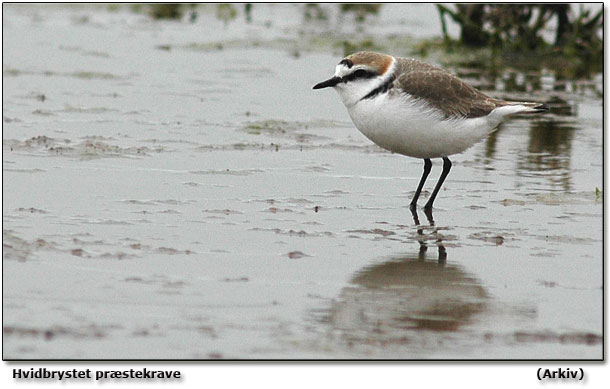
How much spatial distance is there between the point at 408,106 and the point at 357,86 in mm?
403

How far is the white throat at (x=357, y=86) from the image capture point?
7672 mm

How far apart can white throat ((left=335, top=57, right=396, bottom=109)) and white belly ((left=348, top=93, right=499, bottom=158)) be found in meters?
0.05

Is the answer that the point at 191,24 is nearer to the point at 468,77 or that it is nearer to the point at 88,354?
the point at 468,77

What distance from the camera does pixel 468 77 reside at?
45.1 feet

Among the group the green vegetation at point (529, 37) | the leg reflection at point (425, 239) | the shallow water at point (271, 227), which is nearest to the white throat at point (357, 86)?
the shallow water at point (271, 227)

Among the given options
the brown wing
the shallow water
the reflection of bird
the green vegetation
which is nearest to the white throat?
the brown wing

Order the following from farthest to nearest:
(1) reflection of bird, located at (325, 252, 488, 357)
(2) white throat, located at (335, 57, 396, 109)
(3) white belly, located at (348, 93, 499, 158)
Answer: (2) white throat, located at (335, 57, 396, 109)
(3) white belly, located at (348, 93, 499, 158)
(1) reflection of bird, located at (325, 252, 488, 357)

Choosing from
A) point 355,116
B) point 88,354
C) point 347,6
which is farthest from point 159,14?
point 88,354

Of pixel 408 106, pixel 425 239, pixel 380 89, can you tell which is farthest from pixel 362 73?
pixel 425 239

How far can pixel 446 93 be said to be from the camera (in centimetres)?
792

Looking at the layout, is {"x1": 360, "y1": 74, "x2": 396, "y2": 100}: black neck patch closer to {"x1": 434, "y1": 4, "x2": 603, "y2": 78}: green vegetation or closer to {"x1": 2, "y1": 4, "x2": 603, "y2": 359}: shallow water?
{"x1": 2, "y1": 4, "x2": 603, "y2": 359}: shallow water

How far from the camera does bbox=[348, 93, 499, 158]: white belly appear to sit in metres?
7.57

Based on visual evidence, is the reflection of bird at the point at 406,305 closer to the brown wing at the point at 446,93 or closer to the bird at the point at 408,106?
the bird at the point at 408,106

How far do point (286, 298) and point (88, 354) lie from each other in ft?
4.16
